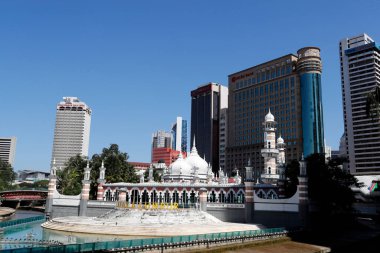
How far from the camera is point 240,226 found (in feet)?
143

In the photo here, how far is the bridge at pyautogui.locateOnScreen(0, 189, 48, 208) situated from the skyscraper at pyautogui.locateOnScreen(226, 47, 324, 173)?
78338mm

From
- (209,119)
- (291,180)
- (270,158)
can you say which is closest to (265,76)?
(209,119)

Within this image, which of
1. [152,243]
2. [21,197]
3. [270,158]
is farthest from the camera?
[21,197]

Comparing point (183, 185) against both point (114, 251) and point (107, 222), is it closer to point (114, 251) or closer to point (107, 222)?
point (107, 222)

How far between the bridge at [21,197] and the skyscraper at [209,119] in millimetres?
91220

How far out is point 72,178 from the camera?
80.2 meters

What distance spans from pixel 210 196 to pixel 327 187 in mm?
20152

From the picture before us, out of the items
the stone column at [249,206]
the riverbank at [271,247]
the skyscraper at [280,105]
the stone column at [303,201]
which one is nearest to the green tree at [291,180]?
the stone column at [249,206]


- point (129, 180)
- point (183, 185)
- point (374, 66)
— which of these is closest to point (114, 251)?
point (183, 185)

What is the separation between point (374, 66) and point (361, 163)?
36141 millimetres

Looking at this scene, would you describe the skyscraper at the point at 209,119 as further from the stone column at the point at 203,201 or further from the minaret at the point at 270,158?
the stone column at the point at 203,201

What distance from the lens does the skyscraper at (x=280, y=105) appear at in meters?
125

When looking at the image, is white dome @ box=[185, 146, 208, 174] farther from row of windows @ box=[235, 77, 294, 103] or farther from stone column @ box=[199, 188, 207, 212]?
row of windows @ box=[235, 77, 294, 103]

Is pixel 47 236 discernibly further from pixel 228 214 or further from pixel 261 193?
pixel 261 193
